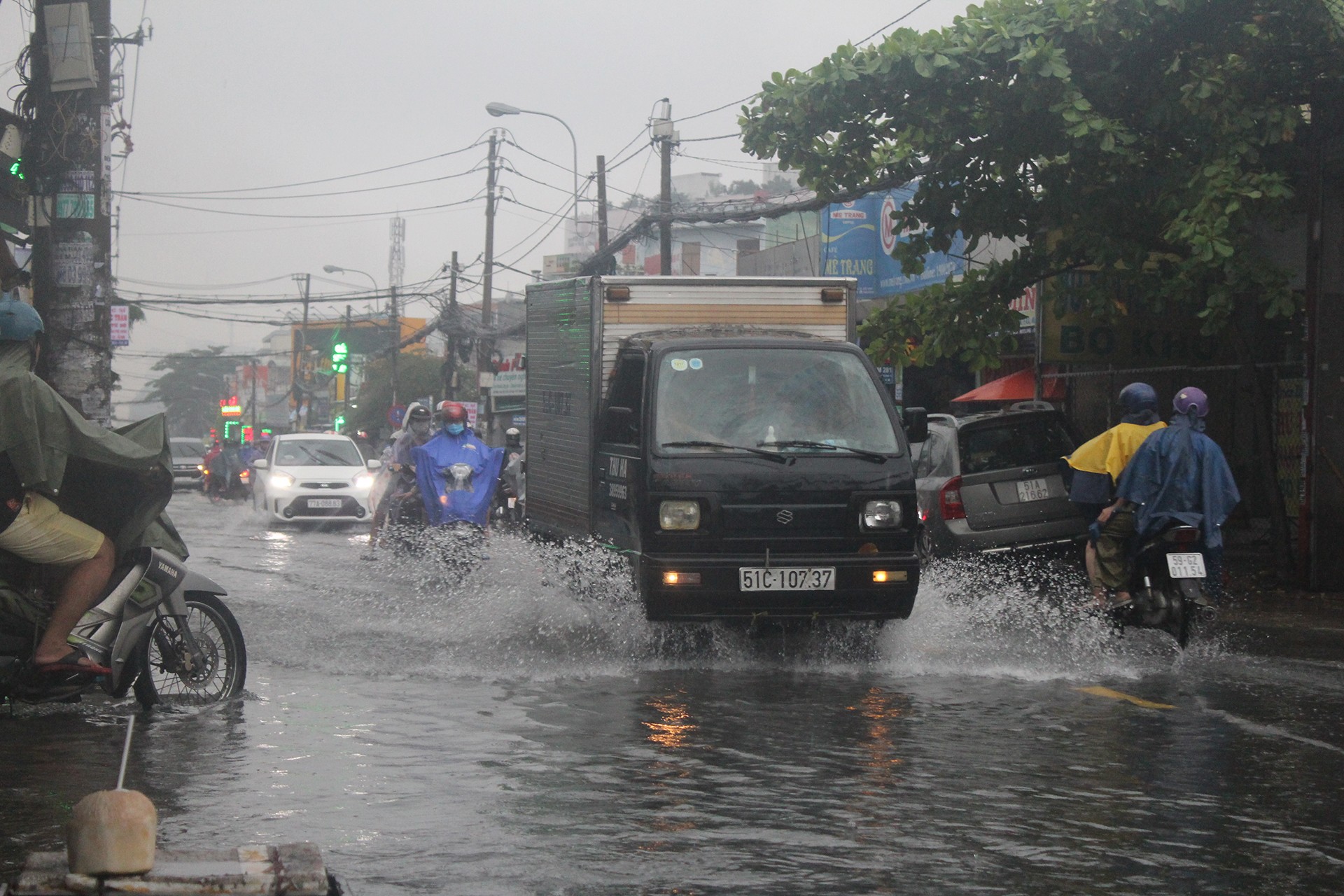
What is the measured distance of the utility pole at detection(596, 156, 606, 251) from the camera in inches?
1340

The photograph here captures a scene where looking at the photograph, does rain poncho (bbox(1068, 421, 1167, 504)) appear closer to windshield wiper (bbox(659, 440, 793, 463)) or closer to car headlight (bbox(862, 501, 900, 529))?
car headlight (bbox(862, 501, 900, 529))

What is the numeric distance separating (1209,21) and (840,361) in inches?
221

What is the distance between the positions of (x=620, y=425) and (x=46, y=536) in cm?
398

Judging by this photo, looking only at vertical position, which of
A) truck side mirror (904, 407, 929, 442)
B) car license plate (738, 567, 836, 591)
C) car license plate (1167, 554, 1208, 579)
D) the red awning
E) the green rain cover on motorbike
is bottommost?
car license plate (738, 567, 836, 591)

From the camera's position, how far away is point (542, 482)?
12.2m

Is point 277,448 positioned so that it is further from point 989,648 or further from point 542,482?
point 989,648

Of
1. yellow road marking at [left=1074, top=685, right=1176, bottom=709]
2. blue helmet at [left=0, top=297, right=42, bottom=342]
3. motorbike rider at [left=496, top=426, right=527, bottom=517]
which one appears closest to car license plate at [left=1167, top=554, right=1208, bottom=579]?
yellow road marking at [left=1074, top=685, right=1176, bottom=709]

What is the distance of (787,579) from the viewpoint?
351 inches

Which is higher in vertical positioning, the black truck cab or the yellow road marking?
the black truck cab

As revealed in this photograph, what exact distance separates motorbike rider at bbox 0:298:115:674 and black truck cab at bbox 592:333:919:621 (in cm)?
320

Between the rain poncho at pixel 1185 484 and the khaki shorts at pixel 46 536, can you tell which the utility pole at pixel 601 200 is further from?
the khaki shorts at pixel 46 536

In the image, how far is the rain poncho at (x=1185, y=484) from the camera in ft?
30.6

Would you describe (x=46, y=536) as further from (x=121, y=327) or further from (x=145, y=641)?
(x=121, y=327)

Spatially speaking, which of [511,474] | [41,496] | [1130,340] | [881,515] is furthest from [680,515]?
[511,474]
